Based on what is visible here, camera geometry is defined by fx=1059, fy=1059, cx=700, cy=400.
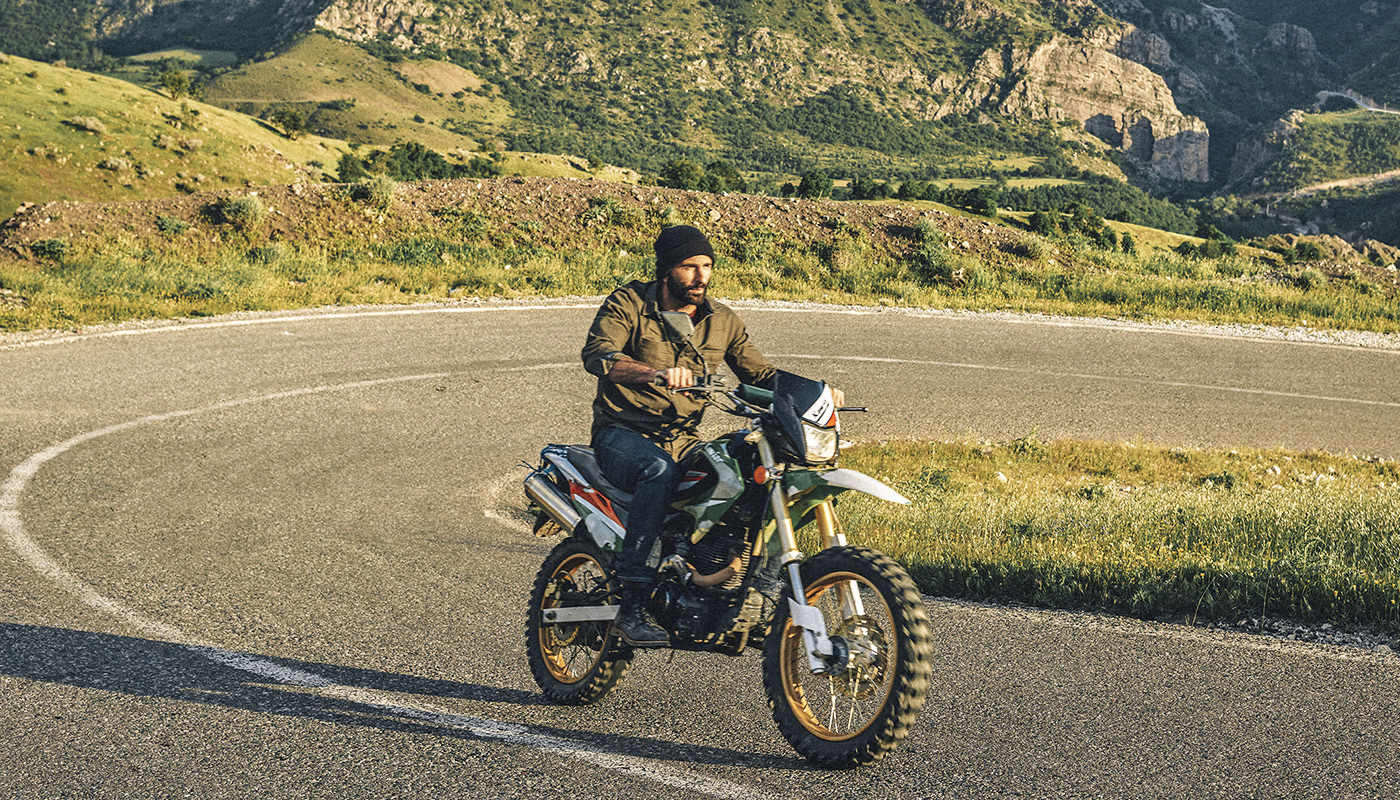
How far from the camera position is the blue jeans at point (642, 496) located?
4.85 meters

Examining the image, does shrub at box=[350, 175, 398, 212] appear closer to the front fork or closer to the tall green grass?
the tall green grass

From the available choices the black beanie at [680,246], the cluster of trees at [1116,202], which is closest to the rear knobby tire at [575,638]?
the black beanie at [680,246]

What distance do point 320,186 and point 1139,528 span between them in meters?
21.1

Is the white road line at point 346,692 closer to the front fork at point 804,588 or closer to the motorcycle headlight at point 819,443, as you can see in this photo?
the front fork at point 804,588

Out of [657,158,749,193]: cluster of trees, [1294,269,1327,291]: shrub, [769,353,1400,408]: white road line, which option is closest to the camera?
[769,353,1400,408]: white road line

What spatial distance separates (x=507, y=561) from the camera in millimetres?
7730

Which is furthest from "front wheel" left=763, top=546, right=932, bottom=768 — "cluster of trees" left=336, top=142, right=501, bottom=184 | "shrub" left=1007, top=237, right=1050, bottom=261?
"cluster of trees" left=336, top=142, right=501, bottom=184

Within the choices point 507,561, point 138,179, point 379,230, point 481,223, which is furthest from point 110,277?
point 138,179

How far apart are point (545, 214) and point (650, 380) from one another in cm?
2087

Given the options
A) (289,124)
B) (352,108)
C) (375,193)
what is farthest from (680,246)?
(352,108)

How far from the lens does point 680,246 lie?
5066mm

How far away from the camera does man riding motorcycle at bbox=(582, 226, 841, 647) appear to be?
4867mm

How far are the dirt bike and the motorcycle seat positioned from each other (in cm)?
1

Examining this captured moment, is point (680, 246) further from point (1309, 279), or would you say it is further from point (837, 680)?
point (1309, 279)
